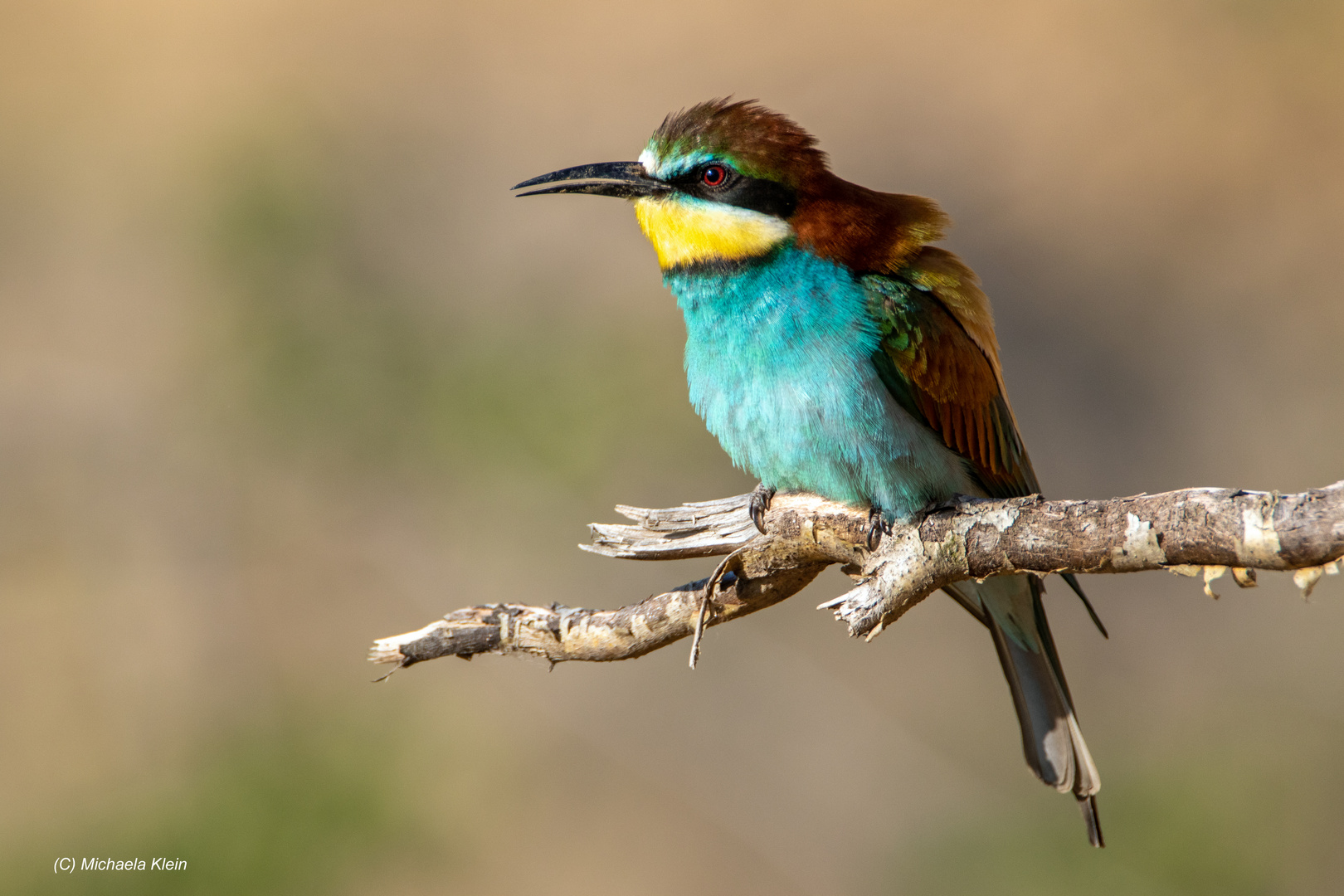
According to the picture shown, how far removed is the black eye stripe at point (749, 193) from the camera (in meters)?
1.94

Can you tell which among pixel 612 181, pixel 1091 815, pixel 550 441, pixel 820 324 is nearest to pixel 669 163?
pixel 612 181

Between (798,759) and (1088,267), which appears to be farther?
(1088,267)

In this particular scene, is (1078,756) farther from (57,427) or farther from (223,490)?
(57,427)

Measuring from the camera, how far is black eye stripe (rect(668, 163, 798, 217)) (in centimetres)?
194

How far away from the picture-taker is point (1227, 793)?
3.44 m

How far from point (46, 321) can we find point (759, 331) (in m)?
3.88

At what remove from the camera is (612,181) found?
2.07 meters

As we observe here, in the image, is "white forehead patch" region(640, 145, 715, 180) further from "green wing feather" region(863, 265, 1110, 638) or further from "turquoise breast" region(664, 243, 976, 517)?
"green wing feather" region(863, 265, 1110, 638)

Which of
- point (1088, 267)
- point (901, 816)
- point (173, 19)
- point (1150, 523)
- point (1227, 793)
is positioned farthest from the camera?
point (173, 19)

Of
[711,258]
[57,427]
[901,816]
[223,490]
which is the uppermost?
[711,258]

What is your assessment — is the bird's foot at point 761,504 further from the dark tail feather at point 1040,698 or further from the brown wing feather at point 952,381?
the dark tail feather at point 1040,698

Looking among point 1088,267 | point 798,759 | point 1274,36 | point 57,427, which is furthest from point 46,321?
point 1274,36

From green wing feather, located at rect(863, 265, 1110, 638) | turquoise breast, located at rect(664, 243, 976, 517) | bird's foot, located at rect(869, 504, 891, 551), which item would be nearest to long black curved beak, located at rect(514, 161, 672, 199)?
turquoise breast, located at rect(664, 243, 976, 517)

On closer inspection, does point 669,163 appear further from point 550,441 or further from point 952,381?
point 550,441
